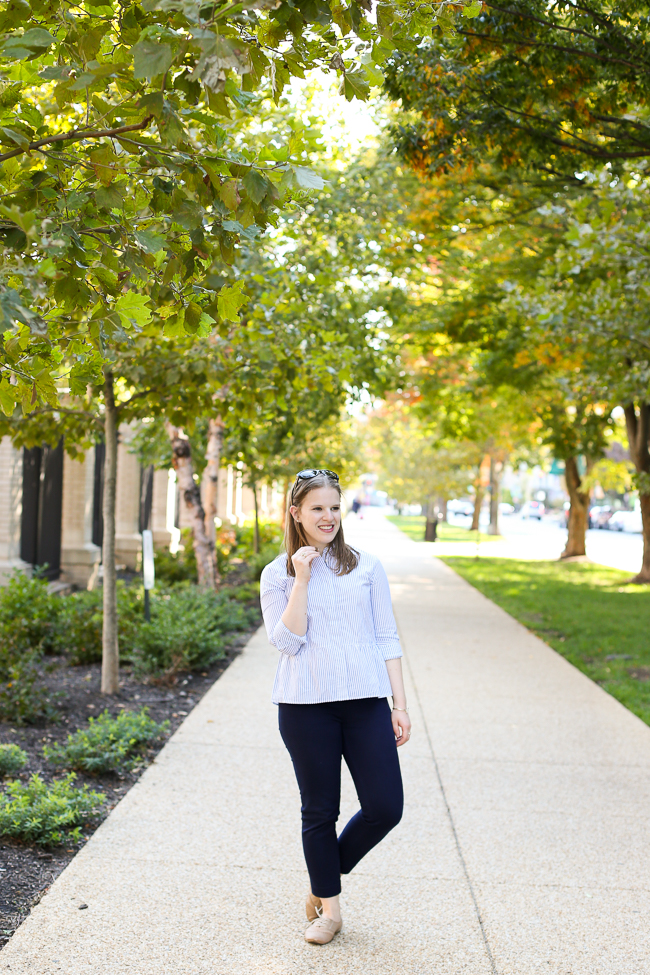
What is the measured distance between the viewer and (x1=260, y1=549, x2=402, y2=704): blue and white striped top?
10.5ft

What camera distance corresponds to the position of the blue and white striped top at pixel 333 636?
3207mm

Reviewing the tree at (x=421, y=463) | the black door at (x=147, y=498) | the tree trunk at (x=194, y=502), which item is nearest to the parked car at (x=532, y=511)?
the tree at (x=421, y=463)

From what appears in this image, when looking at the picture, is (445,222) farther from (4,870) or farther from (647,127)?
(4,870)

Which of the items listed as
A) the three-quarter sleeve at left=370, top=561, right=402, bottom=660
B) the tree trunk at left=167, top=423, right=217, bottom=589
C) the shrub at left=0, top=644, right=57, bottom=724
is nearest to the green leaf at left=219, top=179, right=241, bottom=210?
the three-quarter sleeve at left=370, top=561, right=402, bottom=660

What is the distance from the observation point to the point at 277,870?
160 inches

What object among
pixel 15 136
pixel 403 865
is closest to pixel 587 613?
pixel 403 865

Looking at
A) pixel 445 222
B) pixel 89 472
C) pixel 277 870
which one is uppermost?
pixel 445 222

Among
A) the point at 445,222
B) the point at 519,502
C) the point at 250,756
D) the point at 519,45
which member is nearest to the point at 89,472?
the point at 445,222

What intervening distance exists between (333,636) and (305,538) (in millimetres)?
402

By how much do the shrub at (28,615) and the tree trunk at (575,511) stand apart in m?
16.0

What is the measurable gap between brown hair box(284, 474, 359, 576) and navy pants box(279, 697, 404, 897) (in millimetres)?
507

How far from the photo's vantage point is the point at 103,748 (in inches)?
211

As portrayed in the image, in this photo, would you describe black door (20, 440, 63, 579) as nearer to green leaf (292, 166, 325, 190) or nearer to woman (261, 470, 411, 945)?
woman (261, 470, 411, 945)

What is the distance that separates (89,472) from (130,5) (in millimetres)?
11720
